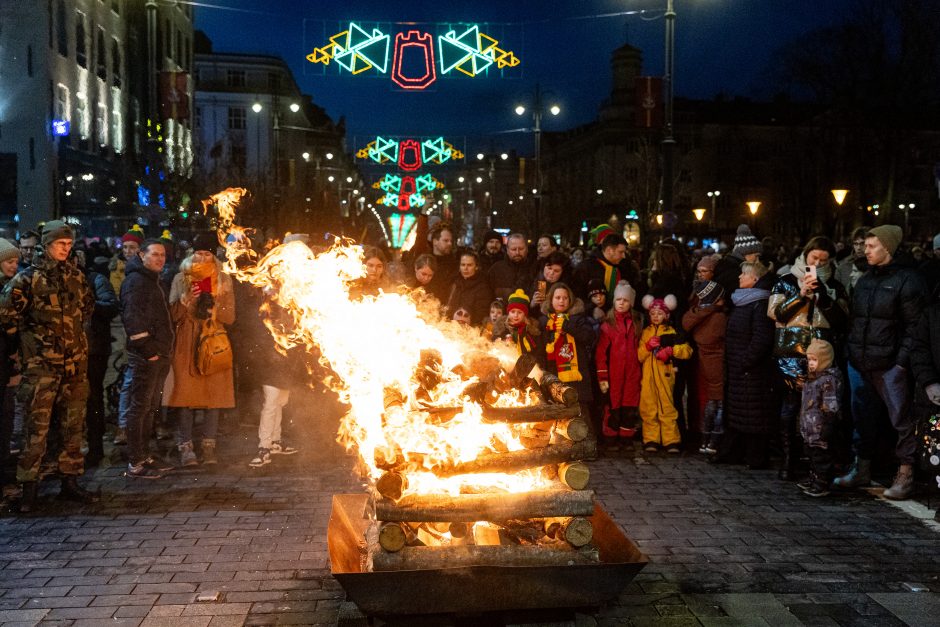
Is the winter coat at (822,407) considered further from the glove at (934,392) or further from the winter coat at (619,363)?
the winter coat at (619,363)

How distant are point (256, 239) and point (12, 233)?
72.6ft

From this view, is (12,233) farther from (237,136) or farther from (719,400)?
(237,136)

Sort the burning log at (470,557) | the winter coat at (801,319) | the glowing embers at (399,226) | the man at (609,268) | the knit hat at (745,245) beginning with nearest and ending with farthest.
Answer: the burning log at (470,557) < the winter coat at (801,319) < the knit hat at (745,245) < the man at (609,268) < the glowing embers at (399,226)

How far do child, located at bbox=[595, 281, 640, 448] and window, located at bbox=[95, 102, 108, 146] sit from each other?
31988mm

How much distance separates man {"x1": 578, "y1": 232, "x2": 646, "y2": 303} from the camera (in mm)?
10766

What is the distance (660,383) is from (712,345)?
742mm

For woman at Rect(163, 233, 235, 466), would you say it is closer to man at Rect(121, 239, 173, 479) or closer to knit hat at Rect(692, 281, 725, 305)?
man at Rect(121, 239, 173, 479)

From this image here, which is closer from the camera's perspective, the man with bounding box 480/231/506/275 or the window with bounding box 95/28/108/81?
the man with bounding box 480/231/506/275

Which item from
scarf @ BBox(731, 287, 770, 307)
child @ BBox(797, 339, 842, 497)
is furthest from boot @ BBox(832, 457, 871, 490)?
scarf @ BBox(731, 287, 770, 307)

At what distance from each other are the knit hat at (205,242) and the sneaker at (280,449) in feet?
7.42

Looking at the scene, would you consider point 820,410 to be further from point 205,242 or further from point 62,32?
point 62,32

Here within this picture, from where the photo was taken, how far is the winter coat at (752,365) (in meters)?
8.70

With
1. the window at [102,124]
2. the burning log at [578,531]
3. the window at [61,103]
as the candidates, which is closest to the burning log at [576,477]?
the burning log at [578,531]

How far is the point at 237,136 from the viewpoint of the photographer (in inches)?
3007
